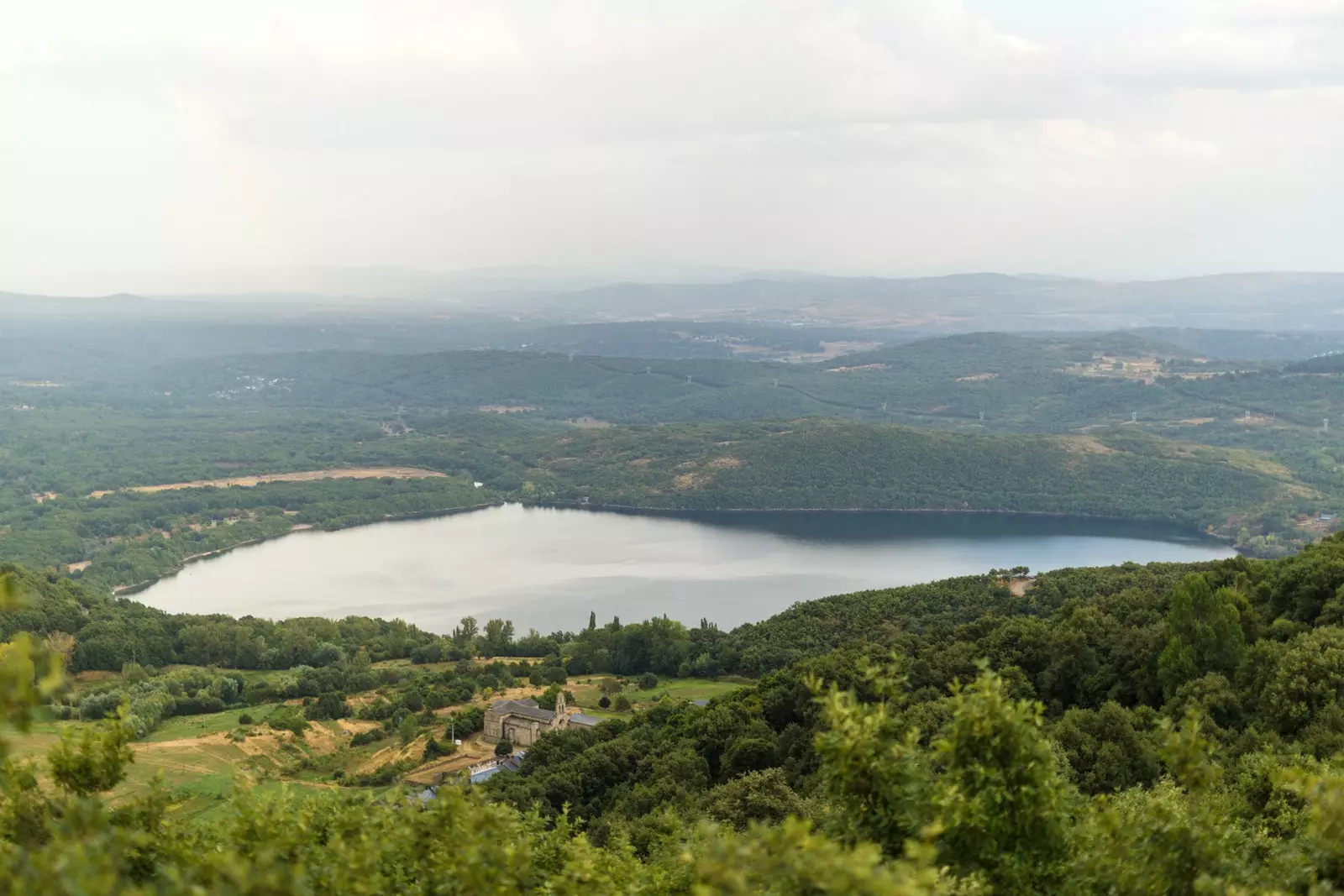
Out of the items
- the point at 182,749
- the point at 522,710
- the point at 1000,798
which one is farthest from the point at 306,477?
the point at 1000,798

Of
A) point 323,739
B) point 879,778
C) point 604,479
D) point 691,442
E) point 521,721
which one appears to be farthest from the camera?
point 691,442

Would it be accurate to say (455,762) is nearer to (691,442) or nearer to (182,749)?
(182,749)

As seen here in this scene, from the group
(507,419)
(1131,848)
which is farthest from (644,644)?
(507,419)

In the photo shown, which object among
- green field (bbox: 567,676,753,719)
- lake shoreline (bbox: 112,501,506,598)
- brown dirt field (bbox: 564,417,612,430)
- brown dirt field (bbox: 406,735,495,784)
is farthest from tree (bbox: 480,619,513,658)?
brown dirt field (bbox: 564,417,612,430)

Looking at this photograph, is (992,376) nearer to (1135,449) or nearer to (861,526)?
(1135,449)

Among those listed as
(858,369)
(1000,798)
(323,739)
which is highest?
(1000,798)

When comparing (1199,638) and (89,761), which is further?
(1199,638)
